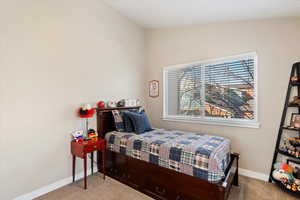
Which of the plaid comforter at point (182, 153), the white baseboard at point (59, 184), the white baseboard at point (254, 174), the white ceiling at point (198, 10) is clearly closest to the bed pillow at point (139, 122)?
the plaid comforter at point (182, 153)

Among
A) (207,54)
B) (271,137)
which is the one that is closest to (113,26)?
(207,54)

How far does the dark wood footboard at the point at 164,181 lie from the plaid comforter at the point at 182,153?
0.07 meters

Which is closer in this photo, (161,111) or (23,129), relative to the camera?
(23,129)

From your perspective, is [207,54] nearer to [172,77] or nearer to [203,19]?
[203,19]

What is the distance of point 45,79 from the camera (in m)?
2.16

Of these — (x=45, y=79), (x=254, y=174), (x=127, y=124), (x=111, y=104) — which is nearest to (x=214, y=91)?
(x=254, y=174)

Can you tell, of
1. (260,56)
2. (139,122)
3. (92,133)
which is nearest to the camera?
(260,56)

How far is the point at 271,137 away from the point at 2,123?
367 cm

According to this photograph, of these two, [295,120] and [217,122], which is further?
[217,122]

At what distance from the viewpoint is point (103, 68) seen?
114 inches

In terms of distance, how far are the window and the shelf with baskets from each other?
1.23 ft

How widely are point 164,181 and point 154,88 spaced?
2224 mm

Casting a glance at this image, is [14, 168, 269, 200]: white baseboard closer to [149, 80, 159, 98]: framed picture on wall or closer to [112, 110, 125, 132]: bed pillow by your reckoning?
[112, 110, 125, 132]: bed pillow

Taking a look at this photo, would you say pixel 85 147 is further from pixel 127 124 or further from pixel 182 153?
pixel 182 153
